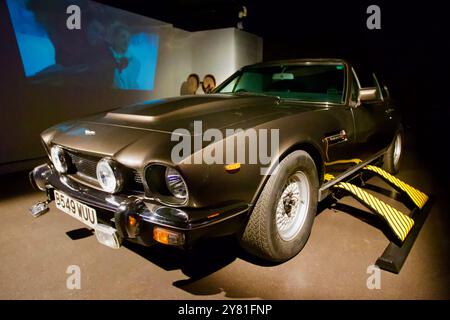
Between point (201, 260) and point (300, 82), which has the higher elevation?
point (300, 82)

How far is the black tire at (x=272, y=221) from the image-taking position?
1577 millimetres

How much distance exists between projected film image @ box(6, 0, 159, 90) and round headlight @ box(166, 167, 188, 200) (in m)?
4.06

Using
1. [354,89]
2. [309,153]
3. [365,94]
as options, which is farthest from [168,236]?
[354,89]

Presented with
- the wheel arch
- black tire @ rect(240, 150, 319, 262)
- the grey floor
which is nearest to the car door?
the wheel arch

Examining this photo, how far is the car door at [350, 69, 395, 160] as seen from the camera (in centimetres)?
247

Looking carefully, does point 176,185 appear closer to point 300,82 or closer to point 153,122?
point 153,122

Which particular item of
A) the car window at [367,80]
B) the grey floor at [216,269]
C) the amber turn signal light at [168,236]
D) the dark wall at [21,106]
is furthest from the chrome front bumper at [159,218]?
the dark wall at [21,106]

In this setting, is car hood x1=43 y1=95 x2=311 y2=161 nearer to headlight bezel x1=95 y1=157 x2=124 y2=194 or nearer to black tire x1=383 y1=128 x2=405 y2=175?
headlight bezel x1=95 y1=157 x2=124 y2=194

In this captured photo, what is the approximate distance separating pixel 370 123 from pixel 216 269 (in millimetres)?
1917

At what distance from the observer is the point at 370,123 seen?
8.74ft
